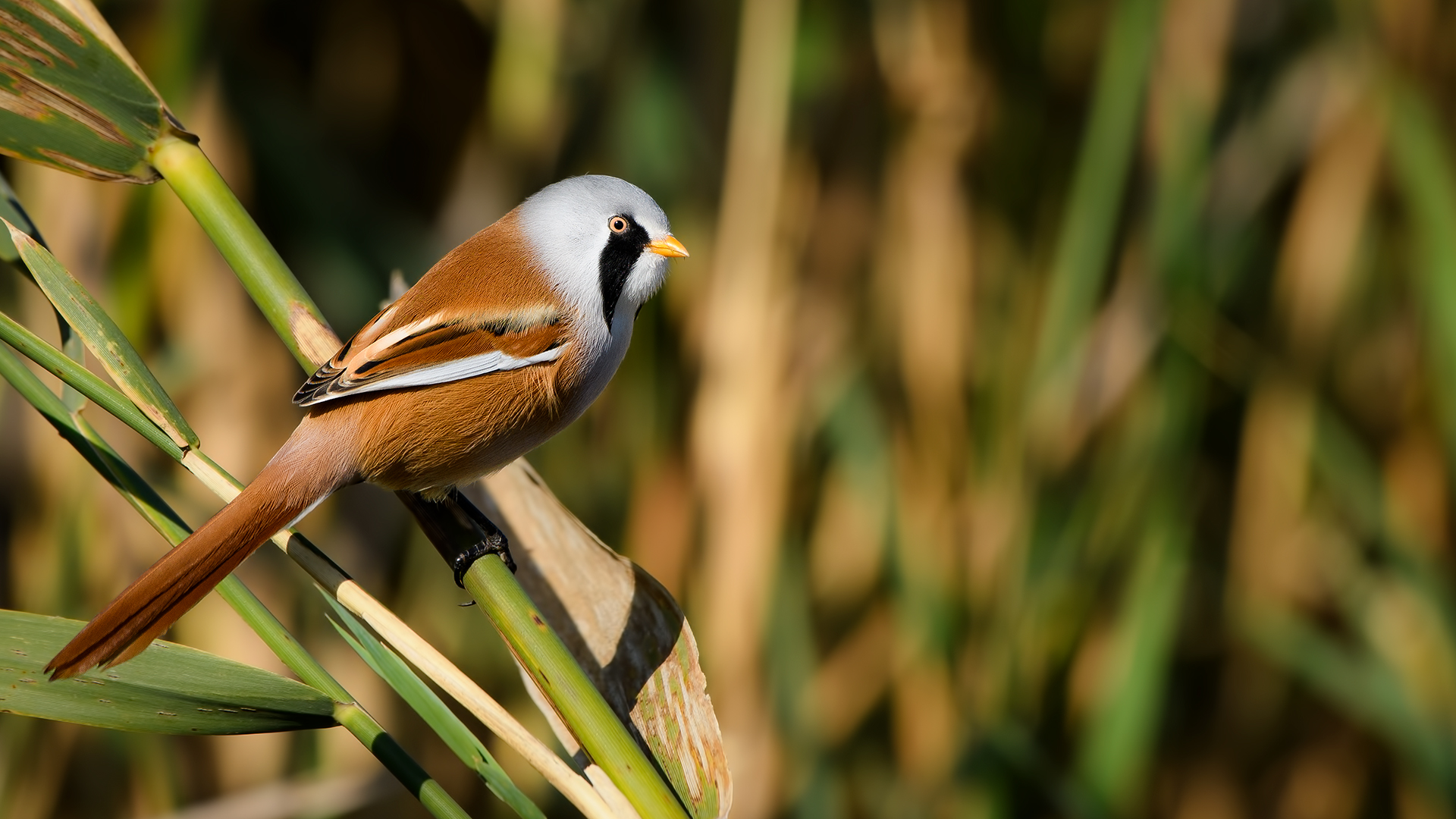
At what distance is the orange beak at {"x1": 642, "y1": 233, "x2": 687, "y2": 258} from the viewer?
1.87 m

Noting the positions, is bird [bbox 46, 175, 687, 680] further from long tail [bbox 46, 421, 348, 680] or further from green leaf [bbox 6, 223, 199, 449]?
green leaf [bbox 6, 223, 199, 449]

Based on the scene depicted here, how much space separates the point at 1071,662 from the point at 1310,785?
91 centimetres

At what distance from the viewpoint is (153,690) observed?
1.04 meters

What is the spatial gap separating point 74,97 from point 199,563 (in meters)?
0.50

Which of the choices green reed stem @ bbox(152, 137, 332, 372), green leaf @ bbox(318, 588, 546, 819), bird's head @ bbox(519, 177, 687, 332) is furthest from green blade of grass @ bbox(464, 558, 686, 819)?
bird's head @ bbox(519, 177, 687, 332)

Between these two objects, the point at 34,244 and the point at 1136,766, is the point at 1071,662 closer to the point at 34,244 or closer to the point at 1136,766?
the point at 1136,766

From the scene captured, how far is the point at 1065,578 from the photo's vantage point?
2398 millimetres

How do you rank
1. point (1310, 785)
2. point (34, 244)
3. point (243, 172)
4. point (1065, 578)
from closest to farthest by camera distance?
point (34, 244)
point (1065, 578)
point (243, 172)
point (1310, 785)

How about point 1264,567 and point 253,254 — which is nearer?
point 253,254

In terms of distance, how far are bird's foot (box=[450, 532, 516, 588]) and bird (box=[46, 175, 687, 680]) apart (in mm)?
117

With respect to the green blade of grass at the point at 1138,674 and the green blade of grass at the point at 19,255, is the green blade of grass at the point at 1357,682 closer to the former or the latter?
the green blade of grass at the point at 1138,674

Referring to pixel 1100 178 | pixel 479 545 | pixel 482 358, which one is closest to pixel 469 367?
pixel 482 358

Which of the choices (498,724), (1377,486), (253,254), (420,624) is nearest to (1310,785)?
(1377,486)

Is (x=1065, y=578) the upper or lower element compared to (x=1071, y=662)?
upper
